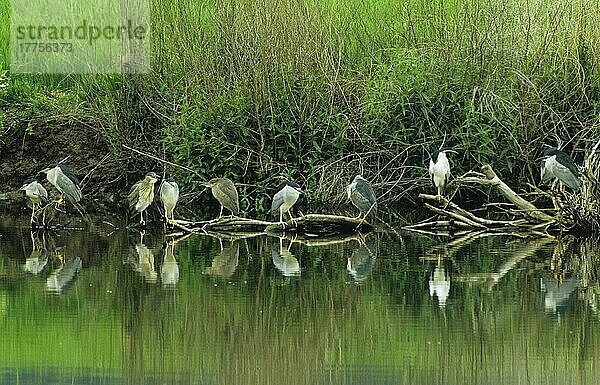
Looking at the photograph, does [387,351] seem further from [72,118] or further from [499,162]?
[72,118]

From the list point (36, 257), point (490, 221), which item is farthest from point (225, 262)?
point (490, 221)

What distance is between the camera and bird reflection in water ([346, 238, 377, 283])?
981 centimetres

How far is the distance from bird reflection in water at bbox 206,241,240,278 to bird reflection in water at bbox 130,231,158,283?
1.56 ft

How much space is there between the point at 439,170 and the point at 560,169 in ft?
4.45

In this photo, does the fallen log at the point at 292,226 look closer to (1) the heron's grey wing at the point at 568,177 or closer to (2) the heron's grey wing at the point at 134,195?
(2) the heron's grey wing at the point at 134,195

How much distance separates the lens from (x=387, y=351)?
6.73m

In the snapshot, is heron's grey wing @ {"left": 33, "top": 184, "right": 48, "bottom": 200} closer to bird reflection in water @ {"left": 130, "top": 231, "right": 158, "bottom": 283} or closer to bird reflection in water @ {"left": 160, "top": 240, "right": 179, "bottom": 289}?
bird reflection in water @ {"left": 130, "top": 231, "right": 158, "bottom": 283}

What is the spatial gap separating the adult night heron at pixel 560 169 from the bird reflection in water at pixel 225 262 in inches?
131

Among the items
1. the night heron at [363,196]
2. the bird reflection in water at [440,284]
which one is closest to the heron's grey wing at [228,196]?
the night heron at [363,196]

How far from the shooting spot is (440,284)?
918 cm

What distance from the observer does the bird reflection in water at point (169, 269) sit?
30.4 feet

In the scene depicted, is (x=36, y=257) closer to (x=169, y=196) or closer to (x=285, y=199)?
(x=169, y=196)

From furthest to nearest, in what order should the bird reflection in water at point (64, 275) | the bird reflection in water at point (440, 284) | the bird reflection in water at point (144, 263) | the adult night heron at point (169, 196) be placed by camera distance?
the adult night heron at point (169, 196), the bird reflection in water at point (144, 263), the bird reflection in water at point (64, 275), the bird reflection in water at point (440, 284)

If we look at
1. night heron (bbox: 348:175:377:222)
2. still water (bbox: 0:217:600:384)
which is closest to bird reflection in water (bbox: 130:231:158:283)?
still water (bbox: 0:217:600:384)
